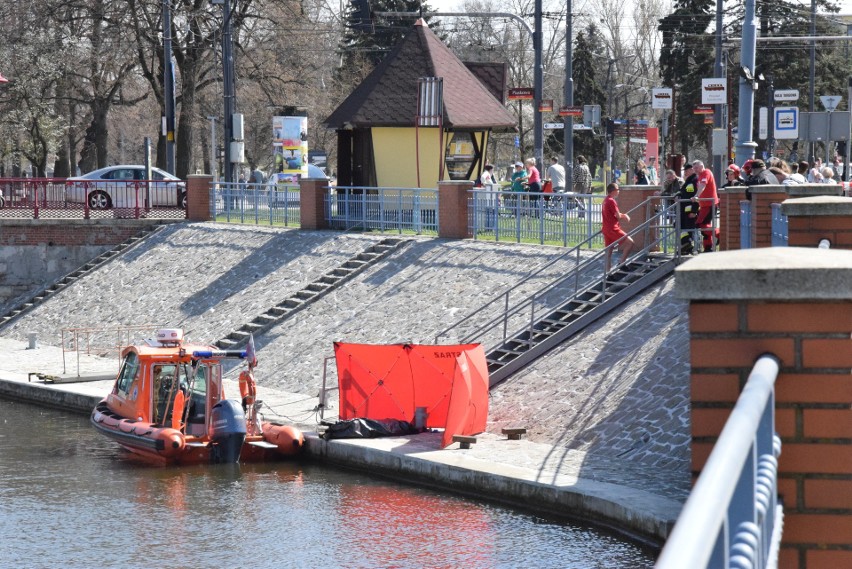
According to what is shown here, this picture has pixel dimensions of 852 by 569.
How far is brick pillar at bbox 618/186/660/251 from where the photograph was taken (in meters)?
23.5

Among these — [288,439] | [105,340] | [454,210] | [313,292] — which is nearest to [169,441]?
[288,439]

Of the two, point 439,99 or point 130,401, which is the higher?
point 439,99

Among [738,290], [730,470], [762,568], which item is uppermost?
[738,290]

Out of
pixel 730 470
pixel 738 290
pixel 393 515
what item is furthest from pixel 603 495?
pixel 730 470

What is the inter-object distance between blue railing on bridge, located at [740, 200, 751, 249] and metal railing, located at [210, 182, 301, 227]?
17.7 m

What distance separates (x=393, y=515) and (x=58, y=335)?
60.3ft

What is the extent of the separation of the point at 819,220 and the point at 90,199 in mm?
31870

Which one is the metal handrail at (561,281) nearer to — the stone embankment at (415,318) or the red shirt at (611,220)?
the red shirt at (611,220)

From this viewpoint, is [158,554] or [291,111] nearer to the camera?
[158,554]

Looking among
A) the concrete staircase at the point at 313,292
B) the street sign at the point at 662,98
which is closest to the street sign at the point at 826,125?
the concrete staircase at the point at 313,292

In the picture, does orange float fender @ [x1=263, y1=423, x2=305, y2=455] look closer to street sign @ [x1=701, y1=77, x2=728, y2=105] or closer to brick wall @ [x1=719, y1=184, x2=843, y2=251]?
brick wall @ [x1=719, y1=184, x2=843, y2=251]

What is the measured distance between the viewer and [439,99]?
3288cm

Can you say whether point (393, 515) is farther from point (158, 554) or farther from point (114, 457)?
point (114, 457)

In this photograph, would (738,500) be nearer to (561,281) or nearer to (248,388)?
(248,388)
